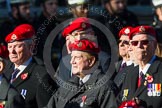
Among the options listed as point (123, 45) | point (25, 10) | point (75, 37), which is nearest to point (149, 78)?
point (75, 37)

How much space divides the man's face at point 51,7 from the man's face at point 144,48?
167 inches

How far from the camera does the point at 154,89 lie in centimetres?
938

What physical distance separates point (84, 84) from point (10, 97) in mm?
884

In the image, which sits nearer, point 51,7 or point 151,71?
point 151,71

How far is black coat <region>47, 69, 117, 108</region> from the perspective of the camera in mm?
8906

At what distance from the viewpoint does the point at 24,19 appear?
14.2 metres

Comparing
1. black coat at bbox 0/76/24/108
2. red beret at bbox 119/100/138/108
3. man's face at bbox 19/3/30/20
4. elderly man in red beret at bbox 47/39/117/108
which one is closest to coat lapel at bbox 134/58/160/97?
elderly man in red beret at bbox 47/39/117/108

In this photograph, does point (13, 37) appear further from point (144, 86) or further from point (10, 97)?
point (144, 86)

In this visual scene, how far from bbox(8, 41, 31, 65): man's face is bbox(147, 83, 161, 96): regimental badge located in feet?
5.97

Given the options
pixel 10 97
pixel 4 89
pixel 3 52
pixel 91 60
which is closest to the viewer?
pixel 91 60

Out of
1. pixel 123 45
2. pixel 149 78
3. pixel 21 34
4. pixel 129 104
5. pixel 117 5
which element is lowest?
pixel 129 104

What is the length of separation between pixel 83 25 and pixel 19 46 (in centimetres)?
88

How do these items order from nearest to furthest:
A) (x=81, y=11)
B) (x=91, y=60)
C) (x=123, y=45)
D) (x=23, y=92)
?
(x=91, y=60), (x=23, y=92), (x=123, y=45), (x=81, y=11)

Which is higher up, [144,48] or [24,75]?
[144,48]
